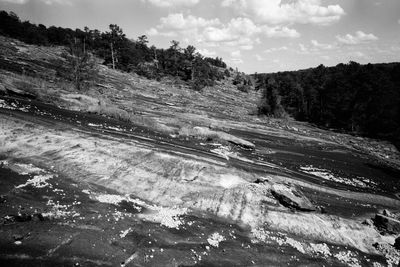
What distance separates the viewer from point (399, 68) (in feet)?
243

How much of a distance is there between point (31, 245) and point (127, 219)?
327 cm

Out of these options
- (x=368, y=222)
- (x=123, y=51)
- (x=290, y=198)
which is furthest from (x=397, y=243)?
(x=123, y=51)

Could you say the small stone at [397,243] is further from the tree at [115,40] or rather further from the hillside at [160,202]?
the tree at [115,40]

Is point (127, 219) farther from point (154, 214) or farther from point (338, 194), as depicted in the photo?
point (338, 194)

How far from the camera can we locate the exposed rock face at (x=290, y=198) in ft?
45.9

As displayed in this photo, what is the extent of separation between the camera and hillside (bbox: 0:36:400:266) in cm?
911

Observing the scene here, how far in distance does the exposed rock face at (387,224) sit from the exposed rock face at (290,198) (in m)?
3.44

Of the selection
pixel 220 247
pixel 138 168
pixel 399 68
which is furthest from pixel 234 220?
pixel 399 68

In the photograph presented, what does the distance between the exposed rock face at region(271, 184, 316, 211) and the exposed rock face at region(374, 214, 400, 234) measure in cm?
344

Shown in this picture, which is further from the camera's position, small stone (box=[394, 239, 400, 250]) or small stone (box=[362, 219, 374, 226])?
small stone (box=[362, 219, 374, 226])

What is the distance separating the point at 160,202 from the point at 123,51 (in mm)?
69292

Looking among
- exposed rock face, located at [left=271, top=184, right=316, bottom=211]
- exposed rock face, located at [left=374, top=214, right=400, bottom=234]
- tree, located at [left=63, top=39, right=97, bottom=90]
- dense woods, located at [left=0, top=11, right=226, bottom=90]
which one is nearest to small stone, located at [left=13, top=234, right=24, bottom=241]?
exposed rock face, located at [left=271, top=184, right=316, bottom=211]

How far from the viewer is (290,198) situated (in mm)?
14102

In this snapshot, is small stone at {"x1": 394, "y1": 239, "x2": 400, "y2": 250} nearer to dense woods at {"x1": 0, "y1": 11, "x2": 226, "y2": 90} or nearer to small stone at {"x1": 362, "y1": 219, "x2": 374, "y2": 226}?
small stone at {"x1": 362, "y1": 219, "x2": 374, "y2": 226}
